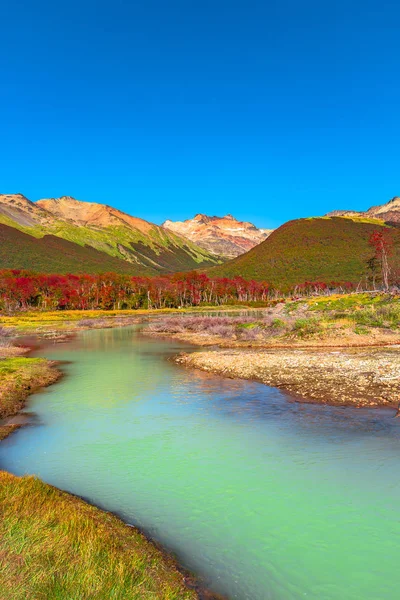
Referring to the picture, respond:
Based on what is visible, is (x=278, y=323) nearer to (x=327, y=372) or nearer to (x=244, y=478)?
(x=327, y=372)

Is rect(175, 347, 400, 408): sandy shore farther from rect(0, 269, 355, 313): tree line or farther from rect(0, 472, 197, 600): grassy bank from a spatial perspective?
rect(0, 269, 355, 313): tree line

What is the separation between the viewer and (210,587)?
7.62 m

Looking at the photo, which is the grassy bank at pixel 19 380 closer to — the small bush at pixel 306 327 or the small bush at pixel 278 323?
the small bush at pixel 306 327

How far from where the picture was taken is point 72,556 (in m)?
7.25

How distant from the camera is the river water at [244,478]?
829 cm

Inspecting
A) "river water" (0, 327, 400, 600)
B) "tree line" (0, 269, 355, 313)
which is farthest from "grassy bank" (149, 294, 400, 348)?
"tree line" (0, 269, 355, 313)

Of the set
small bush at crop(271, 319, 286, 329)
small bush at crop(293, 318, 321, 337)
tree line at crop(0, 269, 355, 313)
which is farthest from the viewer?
tree line at crop(0, 269, 355, 313)

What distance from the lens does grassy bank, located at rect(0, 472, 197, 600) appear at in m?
6.18

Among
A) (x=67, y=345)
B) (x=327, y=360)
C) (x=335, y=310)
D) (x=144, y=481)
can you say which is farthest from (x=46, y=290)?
(x=144, y=481)

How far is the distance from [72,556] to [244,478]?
618 cm

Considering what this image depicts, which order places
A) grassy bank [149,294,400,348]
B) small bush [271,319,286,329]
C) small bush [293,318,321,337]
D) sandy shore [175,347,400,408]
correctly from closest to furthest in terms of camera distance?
1. sandy shore [175,347,400,408]
2. grassy bank [149,294,400,348]
3. small bush [293,318,321,337]
4. small bush [271,319,286,329]

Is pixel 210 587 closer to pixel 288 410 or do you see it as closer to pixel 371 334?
pixel 288 410

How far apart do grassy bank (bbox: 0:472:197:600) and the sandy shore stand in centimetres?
1339

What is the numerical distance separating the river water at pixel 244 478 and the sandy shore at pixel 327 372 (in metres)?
1.73
